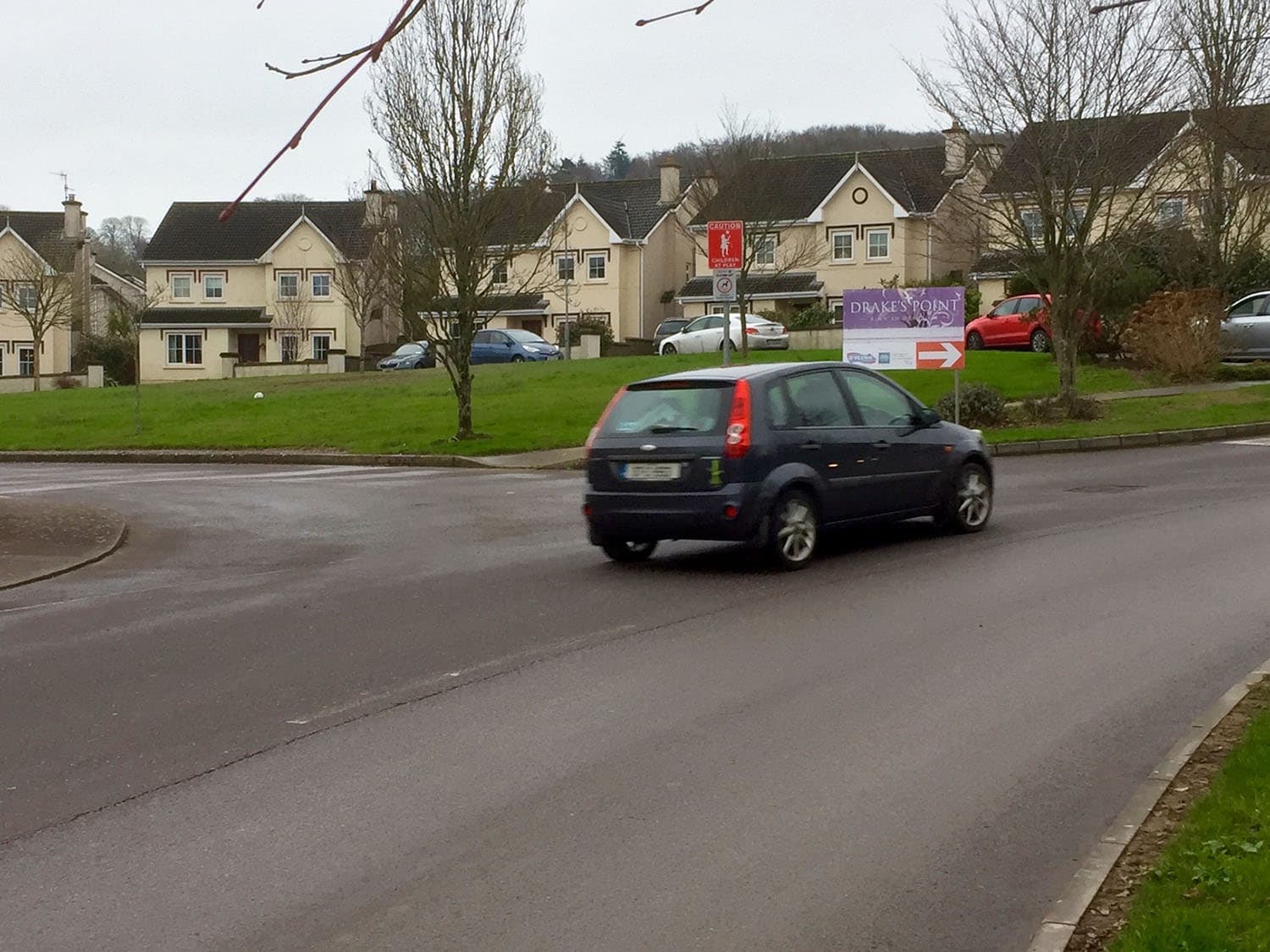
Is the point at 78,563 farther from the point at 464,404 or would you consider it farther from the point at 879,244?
the point at 879,244

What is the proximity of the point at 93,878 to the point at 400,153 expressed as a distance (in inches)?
907

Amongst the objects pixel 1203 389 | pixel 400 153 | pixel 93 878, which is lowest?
pixel 93 878

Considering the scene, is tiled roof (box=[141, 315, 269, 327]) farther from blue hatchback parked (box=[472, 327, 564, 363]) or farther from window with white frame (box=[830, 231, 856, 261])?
window with white frame (box=[830, 231, 856, 261])

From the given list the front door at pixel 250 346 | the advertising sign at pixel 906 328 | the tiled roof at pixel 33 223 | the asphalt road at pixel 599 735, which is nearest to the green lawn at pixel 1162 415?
the advertising sign at pixel 906 328

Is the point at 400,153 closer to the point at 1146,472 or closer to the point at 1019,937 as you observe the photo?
the point at 1146,472

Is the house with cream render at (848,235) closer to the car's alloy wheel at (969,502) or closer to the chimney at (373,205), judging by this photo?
the chimney at (373,205)

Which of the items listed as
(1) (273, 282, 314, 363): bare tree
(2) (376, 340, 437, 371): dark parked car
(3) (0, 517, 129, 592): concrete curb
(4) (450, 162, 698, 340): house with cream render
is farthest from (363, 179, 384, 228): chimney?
(3) (0, 517, 129, 592): concrete curb

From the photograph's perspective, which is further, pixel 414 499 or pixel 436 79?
pixel 436 79

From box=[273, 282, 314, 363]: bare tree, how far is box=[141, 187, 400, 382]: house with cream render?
0.04 m

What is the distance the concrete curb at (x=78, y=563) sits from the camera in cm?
1370

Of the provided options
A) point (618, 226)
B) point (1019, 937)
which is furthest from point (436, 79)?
point (618, 226)

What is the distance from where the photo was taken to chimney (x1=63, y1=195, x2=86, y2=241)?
80875 millimetres

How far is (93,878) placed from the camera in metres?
5.75

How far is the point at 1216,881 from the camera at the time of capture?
16.7 feet
